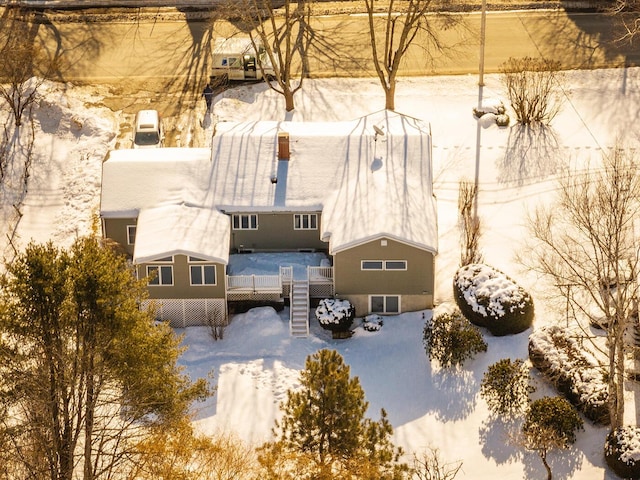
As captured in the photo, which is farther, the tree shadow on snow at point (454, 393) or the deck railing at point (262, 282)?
the deck railing at point (262, 282)

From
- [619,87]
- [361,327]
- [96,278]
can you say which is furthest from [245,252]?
[619,87]

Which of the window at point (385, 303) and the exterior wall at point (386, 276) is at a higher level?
the exterior wall at point (386, 276)

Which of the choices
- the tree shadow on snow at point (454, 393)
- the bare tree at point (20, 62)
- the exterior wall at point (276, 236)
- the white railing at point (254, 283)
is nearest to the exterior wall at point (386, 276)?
the white railing at point (254, 283)

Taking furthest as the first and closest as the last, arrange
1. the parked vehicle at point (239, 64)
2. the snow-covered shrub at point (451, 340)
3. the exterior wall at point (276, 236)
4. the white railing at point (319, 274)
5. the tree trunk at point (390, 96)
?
the parked vehicle at point (239, 64)
the tree trunk at point (390, 96)
the exterior wall at point (276, 236)
the white railing at point (319, 274)
the snow-covered shrub at point (451, 340)

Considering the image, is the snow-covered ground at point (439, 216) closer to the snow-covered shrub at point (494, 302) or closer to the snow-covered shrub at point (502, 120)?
the snow-covered shrub at point (502, 120)

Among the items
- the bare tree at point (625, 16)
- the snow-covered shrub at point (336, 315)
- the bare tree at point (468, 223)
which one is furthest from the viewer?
the bare tree at point (625, 16)

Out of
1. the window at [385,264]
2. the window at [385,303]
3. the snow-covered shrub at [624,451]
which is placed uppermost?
the window at [385,264]

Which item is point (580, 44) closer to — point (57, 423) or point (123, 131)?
point (123, 131)

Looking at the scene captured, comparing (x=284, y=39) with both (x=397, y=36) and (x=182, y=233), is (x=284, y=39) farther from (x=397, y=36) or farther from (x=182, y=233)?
(x=182, y=233)
